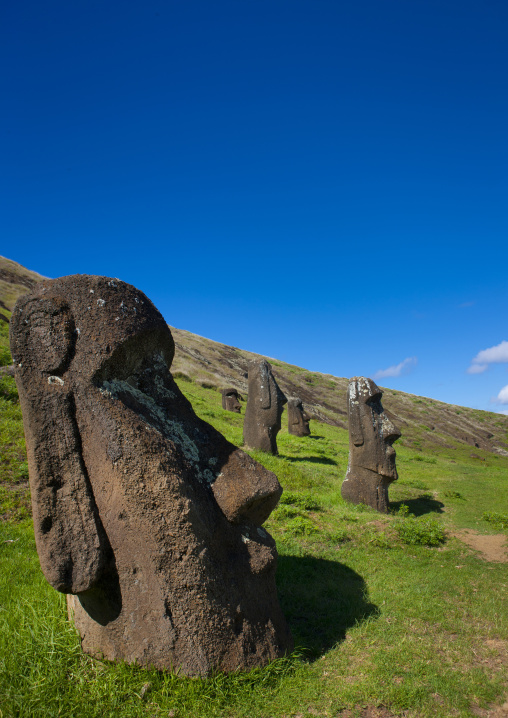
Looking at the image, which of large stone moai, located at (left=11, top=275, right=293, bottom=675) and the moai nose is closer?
large stone moai, located at (left=11, top=275, right=293, bottom=675)

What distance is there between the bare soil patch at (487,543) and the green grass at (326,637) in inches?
9.2

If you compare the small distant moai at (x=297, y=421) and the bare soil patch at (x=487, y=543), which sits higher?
the small distant moai at (x=297, y=421)

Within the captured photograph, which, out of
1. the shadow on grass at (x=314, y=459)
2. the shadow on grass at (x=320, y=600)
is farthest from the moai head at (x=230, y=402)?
the shadow on grass at (x=320, y=600)

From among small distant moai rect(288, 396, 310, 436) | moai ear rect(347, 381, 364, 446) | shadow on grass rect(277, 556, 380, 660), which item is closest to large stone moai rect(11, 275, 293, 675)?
shadow on grass rect(277, 556, 380, 660)

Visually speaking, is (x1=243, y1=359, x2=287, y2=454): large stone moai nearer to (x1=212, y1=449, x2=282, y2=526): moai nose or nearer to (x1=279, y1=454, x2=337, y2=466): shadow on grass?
(x1=279, y1=454, x2=337, y2=466): shadow on grass

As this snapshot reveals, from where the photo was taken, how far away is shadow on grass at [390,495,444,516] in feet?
37.1

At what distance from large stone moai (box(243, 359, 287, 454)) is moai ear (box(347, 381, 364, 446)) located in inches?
169

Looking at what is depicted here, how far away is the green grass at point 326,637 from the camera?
3432 mm

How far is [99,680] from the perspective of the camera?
351 centimetres

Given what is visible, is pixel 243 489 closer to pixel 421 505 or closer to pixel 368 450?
pixel 368 450

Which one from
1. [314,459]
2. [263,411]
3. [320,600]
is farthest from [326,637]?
[314,459]

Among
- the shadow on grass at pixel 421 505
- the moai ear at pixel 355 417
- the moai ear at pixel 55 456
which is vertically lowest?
the shadow on grass at pixel 421 505

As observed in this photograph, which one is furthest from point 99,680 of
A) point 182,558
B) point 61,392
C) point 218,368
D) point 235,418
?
point 218,368

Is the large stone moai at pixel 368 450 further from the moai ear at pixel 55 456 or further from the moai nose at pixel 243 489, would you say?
the moai ear at pixel 55 456
